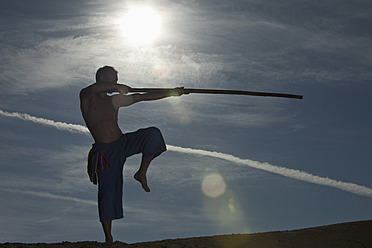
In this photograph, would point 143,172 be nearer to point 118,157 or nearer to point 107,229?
point 118,157

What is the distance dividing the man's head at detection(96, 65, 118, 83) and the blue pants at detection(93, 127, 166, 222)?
114 centimetres

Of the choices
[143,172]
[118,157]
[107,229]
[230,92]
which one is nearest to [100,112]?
[118,157]

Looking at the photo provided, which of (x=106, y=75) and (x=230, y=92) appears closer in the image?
(x=106, y=75)

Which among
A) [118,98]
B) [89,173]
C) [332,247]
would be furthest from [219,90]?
[332,247]

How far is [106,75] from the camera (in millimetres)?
10172

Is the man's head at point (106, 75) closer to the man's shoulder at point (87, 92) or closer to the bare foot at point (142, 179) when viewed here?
the man's shoulder at point (87, 92)

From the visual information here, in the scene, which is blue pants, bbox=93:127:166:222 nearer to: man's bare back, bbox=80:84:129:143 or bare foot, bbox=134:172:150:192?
man's bare back, bbox=80:84:129:143

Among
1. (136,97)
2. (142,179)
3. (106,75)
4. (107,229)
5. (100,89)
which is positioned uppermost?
(106,75)

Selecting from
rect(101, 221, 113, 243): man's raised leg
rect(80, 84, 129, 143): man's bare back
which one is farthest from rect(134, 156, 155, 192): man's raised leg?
rect(101, 221, 113, 243): man's raised leg

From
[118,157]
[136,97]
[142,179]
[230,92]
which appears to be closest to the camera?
[142,179]

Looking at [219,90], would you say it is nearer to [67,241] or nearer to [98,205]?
[98,205]

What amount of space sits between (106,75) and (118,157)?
5.41 feet

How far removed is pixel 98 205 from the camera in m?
9.98

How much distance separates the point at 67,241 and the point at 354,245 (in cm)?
548
